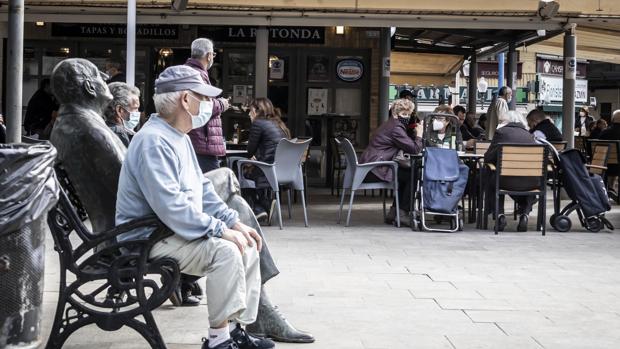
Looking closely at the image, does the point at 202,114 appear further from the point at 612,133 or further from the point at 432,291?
the point at 612,133

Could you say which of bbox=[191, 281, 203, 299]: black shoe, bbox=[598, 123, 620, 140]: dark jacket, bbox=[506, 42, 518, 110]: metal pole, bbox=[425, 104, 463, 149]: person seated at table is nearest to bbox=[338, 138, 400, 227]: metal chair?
bbox=[425, 104, 463, 149]: person seated at table

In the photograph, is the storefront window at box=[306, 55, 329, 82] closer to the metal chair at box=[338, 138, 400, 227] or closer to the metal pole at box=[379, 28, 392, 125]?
the metal pole at box=[379, 28, 392, 125]

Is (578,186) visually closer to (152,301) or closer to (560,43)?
(152,301)

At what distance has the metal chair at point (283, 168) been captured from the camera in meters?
11.1

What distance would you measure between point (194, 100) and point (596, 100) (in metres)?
52.9

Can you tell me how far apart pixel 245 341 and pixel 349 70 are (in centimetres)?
1366

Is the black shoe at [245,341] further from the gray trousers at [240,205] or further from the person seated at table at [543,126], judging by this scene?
the person seated at table at [543,126]

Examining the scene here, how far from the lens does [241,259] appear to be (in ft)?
15.2

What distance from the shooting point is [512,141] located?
36.7 ft

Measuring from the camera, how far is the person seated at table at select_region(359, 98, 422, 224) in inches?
458

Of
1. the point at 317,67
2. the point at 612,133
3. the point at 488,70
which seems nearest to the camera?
the point at 612,133

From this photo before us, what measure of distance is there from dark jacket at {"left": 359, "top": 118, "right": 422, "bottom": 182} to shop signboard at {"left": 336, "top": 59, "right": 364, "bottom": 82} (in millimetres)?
6620

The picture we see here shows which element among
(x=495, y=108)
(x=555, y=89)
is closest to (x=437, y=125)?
(x=495, y=108)

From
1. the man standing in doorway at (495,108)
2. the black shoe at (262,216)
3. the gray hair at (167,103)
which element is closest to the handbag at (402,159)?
the black shoe at (262,216)
